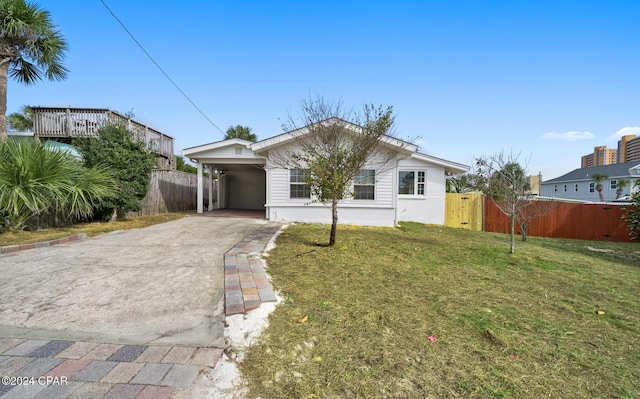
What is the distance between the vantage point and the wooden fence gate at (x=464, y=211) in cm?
1265

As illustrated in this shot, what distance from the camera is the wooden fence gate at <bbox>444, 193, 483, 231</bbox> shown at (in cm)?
1265

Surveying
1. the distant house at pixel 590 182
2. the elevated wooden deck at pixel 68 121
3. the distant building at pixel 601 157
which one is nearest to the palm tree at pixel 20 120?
the elevated wooden deck at pixel 68 121

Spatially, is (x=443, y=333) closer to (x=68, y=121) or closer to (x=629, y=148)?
(x=68, y=121)

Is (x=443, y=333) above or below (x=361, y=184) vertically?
below

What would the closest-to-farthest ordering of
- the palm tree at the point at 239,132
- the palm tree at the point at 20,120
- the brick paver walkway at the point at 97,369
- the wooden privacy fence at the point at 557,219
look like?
1. the brick paver walkway at the point at 97,369
2. the wooden privacy fence at the point at 557,219
3. the palm tree at the point at 20,120
4. the palm tree at the point at 239,132

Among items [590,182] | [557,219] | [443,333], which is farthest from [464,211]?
[590,182]

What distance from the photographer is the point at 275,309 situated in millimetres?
2920

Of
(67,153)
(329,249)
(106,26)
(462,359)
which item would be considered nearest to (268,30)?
(106,26)

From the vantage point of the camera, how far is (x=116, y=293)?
130 inches

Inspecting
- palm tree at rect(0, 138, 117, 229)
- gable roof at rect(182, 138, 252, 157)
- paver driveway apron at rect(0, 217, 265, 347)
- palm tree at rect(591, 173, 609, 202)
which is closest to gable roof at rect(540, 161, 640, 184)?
palm tree at rect(591, 173, 609, 202)

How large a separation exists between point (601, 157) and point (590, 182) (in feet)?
63.0

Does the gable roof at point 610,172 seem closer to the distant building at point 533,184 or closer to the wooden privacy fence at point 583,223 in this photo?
the wooden privacy fence at point 583,223

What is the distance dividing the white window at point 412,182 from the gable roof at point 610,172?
81.1 feet

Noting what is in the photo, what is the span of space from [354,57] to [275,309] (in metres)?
10.7
